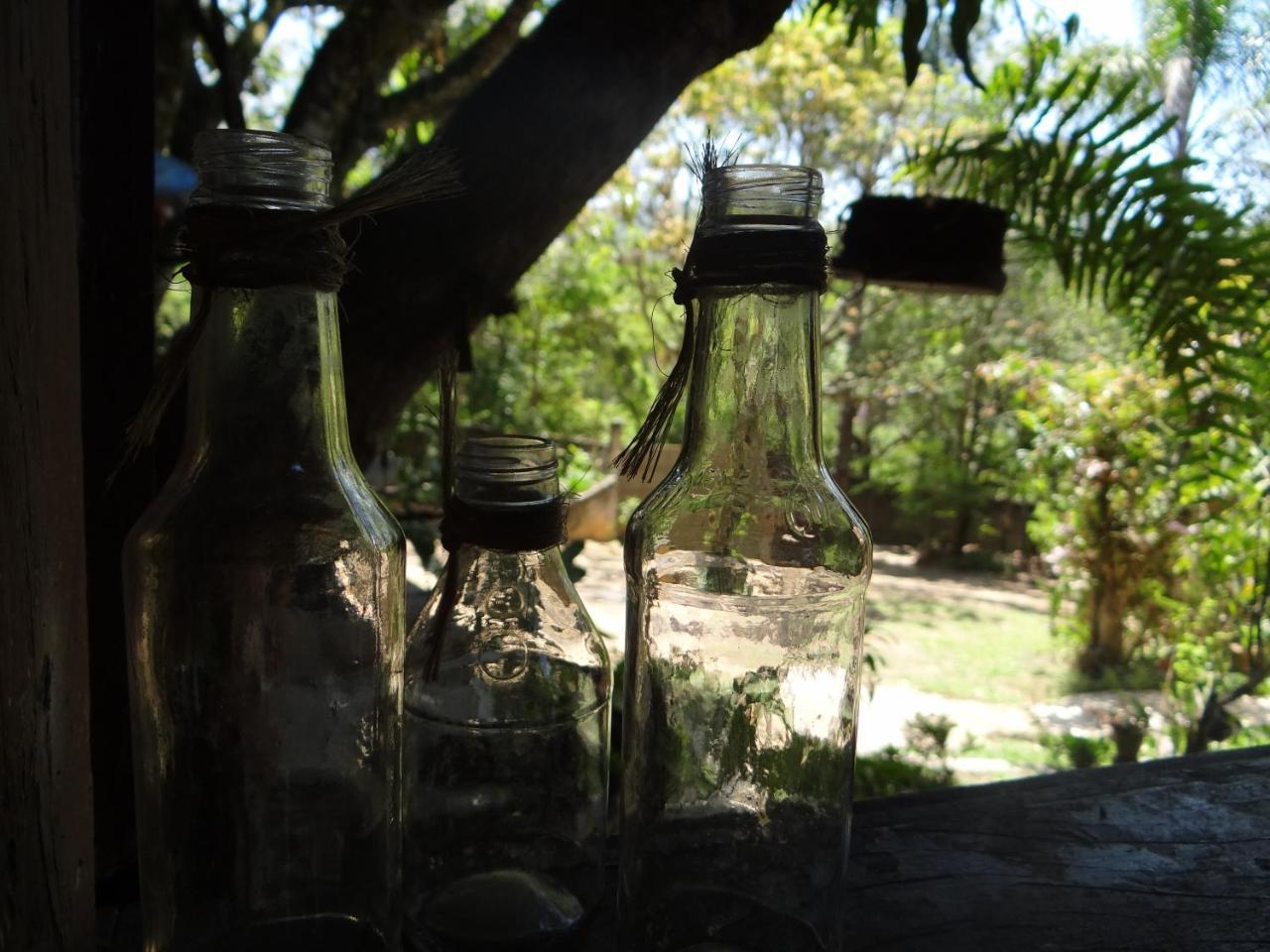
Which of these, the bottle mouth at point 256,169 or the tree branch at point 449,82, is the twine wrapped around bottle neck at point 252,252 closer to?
the bottle mouth at point 256,169

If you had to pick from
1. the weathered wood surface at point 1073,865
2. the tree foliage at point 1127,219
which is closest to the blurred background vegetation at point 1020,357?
the tree foliage at point 1127,219

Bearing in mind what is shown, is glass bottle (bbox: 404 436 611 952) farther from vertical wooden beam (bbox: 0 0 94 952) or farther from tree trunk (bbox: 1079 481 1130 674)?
tree trunk (bbox: 1079 481 1130 674)

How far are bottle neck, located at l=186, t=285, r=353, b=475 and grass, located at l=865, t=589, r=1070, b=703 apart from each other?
289 cm

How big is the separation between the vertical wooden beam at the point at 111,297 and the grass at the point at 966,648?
2.85 meters

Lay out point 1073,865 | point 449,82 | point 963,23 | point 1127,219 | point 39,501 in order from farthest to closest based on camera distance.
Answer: point 449,82, point 1127,219, point 963,23, point 1073,865, point 39,501

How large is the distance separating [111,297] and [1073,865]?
2.14 ft

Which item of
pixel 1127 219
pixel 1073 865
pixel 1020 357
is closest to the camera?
pixel 1073 865

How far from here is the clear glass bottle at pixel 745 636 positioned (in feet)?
1.42

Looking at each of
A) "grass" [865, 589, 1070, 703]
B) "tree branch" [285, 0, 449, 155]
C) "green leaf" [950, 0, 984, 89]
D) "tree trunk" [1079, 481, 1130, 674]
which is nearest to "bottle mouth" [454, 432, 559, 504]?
"green leaf" [950, 0, 984, 89]

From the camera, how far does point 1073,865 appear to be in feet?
1.97

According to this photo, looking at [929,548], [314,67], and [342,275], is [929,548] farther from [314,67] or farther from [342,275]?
[342,275]

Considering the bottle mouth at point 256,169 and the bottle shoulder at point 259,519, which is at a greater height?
the bottle mouth at point 256,169

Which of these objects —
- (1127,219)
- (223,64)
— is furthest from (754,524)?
(1127,219)

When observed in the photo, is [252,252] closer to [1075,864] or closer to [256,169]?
[256,169]
